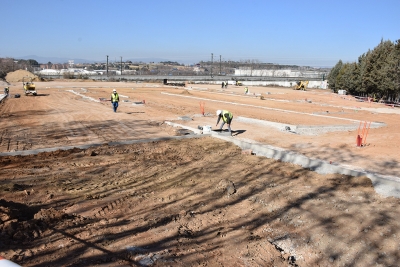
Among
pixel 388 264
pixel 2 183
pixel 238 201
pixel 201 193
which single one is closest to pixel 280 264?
pixel 388 264

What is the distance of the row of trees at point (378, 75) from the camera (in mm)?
38562

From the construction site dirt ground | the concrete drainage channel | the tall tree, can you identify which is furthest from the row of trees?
the concrete drainage channel

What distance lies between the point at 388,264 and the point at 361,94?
179ft

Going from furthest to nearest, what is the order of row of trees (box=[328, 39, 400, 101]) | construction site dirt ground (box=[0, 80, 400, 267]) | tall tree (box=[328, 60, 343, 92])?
1. tall tree (box=[328, 60, 343, 92])
2. row of trees (box=[328, 39, 400, 101])
3. construction site dirt ground (box=[0, 80, 400, 267])

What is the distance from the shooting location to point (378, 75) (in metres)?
41.8

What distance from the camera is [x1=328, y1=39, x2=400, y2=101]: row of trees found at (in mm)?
38562

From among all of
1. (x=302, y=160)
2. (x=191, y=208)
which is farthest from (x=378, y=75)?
(x=191, y=208)

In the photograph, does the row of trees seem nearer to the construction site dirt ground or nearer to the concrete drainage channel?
the construction site dirt ground

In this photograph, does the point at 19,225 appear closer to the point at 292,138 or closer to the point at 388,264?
the point at 388,264

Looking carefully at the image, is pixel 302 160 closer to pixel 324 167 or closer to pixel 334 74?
pixel 324 167

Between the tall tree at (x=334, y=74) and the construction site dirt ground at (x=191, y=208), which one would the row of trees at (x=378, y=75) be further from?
the construction site dirt ground at (x=191, y=208)

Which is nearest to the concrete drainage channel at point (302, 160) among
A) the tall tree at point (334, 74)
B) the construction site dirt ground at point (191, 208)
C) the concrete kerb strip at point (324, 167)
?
the concrete kerb strip at point (324, 167)

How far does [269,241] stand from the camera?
555 cm

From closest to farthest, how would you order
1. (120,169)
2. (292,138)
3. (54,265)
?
1. (54,265)
2. (120,169)
3. (292,138)
